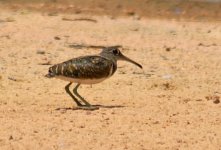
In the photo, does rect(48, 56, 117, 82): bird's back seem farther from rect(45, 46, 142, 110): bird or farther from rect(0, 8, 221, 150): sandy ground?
rect(0, 8, 221, 150): sandy ground

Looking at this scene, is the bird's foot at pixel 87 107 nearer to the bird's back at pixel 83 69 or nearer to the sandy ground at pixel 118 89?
the sandy ground at pixel 118 89

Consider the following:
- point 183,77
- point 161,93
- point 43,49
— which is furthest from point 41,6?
point 161,93

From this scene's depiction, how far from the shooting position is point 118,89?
13727 mm

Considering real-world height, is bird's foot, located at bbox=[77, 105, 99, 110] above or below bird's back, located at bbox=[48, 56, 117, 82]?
below

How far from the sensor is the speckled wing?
1187 centimetres

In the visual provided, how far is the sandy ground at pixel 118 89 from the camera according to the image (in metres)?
10.3

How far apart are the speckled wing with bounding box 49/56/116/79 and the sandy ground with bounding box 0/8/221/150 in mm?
476

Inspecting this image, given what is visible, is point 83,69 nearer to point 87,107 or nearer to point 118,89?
point 87,107

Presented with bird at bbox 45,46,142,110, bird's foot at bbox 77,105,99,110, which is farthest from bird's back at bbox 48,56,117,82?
bird's foot at bbox 77,105,99,110

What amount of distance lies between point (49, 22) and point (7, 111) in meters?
10.1

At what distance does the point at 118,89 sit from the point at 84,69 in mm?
1867

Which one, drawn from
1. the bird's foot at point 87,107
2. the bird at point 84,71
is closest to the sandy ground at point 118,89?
the bird's foot at point 87,107

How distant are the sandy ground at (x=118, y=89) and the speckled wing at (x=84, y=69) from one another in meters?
0.48

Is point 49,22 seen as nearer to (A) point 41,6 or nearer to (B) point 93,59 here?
(A) point 41,6
